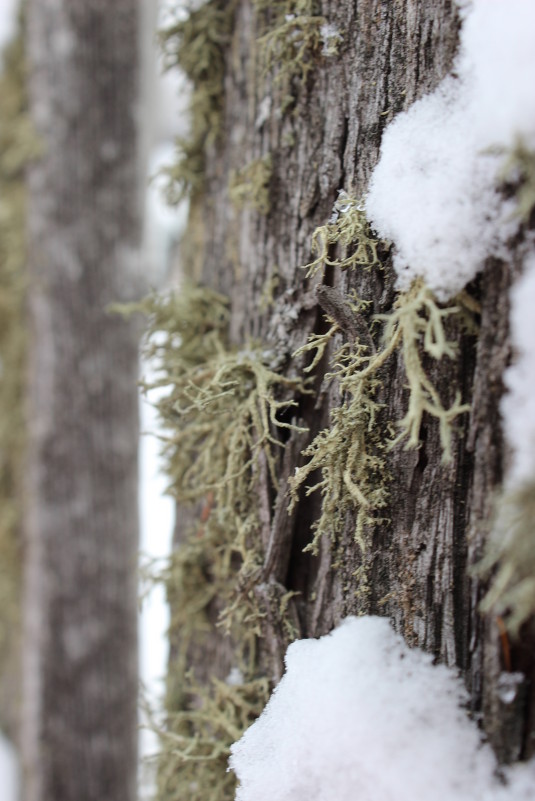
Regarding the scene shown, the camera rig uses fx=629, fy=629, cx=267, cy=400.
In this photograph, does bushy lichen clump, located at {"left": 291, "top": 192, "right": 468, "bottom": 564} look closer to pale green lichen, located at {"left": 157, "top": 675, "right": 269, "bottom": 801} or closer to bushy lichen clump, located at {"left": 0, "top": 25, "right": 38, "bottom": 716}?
pale green lichen, located at {"left": 157, "top": 675, "right": 269, "bottom": 801}

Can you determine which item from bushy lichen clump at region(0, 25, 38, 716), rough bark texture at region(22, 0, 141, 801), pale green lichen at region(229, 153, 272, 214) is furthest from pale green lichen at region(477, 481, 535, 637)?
bushy lichen clump at region(0, 25, 38, 716)

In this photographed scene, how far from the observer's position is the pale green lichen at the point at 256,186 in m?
0.77

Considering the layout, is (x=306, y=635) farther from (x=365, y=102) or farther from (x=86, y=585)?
(x=86, y=585)

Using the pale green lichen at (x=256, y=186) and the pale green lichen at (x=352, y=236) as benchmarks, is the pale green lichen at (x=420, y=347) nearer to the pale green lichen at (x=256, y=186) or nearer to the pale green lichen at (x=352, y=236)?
the pale green lichen at (x=352, y=236)

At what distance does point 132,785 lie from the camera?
1.95 metres

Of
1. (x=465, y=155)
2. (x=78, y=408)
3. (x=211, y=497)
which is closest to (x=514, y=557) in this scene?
(x=465, y=155)

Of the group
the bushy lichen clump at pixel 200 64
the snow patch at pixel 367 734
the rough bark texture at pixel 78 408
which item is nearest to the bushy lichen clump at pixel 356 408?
the snow patch at pixel 367 734

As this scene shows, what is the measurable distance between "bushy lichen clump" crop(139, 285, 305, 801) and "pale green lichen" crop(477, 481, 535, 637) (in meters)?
0.24

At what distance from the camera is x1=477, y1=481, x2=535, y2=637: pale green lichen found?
16.1 inches

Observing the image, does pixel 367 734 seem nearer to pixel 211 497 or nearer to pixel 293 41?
pixel 211 497

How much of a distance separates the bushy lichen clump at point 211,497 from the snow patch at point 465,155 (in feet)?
0.72

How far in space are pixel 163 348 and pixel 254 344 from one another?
165 mm

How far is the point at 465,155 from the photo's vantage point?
490mm

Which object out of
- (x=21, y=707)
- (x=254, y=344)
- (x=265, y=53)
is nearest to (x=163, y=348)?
(x=254, y=344)
